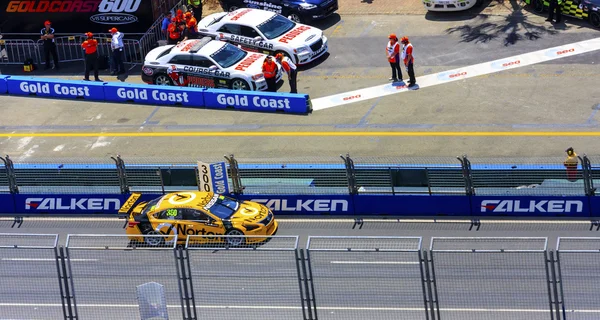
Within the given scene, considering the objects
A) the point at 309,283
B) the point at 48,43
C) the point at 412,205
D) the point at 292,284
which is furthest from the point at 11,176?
the point at 309,283

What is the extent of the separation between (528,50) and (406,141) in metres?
7.01

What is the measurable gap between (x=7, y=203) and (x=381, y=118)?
33.3ft

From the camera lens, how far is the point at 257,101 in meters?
28.5

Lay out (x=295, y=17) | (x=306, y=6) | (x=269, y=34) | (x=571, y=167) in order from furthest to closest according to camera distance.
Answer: (x=295, y=17) < (x=306, y=6) < (x=269, y=34) < (x=571, y=167)

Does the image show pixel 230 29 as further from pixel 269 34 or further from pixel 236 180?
pixel 236 180

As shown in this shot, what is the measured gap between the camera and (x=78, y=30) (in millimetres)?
33500

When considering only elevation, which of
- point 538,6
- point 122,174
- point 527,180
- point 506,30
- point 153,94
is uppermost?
point 527,180

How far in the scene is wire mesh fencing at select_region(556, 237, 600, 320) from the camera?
1527 cm

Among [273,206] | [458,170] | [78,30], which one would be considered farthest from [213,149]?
[78,30]

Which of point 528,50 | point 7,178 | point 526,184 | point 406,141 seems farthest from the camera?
point 528,50

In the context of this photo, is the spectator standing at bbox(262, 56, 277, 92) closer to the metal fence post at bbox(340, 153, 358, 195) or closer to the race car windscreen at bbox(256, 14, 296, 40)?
the race car windscreen at bbox(256, 14, 296, 40)

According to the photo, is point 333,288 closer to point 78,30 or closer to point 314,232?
point 314,232

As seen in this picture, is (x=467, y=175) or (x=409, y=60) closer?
(x=467, y=175)

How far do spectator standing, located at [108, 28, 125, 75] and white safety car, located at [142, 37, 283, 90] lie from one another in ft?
4.12
